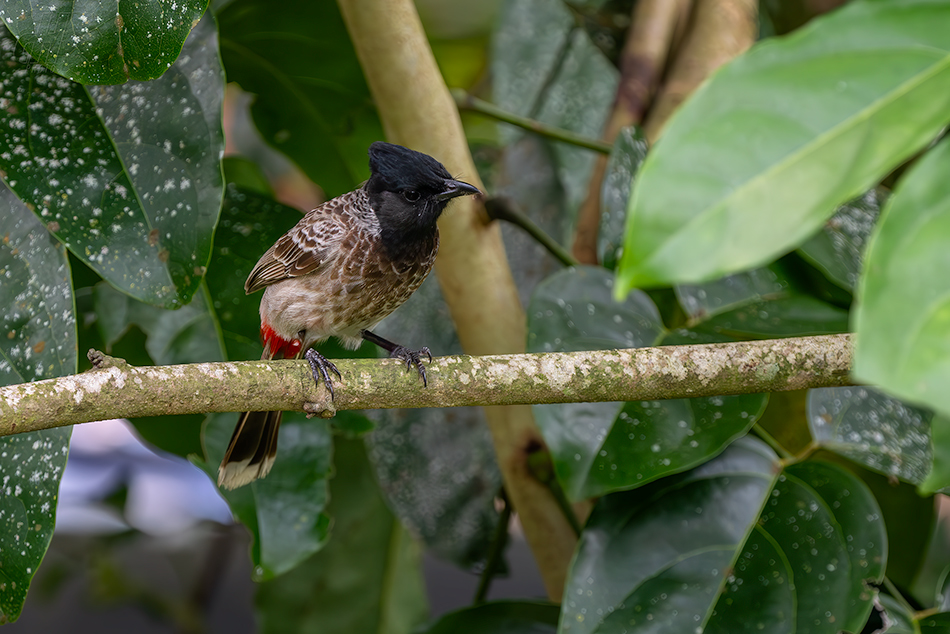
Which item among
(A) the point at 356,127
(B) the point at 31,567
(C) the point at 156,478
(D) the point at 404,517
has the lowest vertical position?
(C) the point at 156,478

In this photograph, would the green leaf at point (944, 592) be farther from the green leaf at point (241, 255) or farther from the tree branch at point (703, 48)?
the green leaf at point (241, 255)

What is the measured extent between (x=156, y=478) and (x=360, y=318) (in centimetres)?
182

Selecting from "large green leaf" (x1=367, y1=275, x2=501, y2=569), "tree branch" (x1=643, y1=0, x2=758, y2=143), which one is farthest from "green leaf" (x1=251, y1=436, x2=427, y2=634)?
"tree branch" (x1=643, y1=0, x2=758, y2=143)

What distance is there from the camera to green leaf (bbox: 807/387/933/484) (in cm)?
141

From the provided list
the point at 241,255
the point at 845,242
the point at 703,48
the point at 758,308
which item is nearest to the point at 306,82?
the point at 241,255

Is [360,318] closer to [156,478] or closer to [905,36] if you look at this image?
[905,36]

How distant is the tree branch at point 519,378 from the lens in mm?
941

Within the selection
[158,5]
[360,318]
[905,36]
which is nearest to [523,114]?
[360,318]

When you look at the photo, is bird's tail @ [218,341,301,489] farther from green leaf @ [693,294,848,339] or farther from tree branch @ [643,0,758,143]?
tree branch @ [643,0,758,143]

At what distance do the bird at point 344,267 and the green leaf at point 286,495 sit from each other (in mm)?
46

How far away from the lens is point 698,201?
0.45 meters

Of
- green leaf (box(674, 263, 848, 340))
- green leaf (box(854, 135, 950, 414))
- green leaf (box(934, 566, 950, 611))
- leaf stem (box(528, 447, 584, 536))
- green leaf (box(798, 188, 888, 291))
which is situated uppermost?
green leaf (box(854, 135, 950, 414))

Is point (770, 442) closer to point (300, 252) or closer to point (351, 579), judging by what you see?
point (300, 252)

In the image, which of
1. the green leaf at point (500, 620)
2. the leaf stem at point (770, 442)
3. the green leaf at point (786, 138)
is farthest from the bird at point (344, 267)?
the green leaf at point (786, 138)
